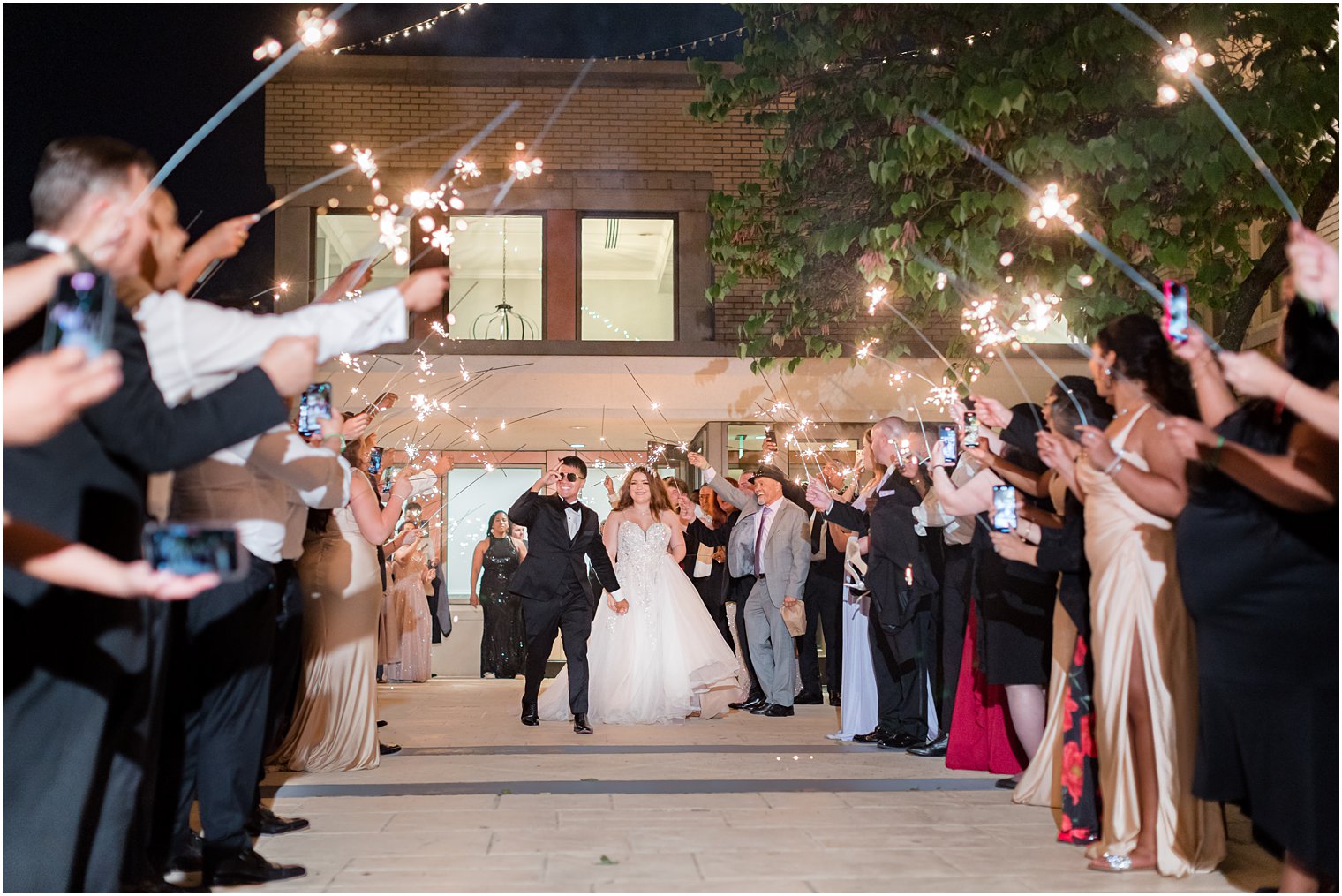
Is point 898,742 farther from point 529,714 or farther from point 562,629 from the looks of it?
point 529,714

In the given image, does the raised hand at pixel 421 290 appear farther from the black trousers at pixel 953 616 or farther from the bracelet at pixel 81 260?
the black trousers at pixel 953 616

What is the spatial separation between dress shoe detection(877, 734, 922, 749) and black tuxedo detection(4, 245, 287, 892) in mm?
5519

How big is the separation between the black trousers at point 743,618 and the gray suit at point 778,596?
0.14m

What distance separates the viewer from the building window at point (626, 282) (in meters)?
14.9

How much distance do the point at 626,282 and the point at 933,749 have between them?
360 inches

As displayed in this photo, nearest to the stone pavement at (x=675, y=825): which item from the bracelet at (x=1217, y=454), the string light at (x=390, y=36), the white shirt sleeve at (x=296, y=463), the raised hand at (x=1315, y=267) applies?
the white shirt sleeve at (x=296, y=463)

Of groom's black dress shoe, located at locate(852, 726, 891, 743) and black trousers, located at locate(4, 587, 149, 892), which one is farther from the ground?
black trousers, located at locate(4, 587, 149, 892)

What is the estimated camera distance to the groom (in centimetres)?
834

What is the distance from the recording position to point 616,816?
5055 millimetres

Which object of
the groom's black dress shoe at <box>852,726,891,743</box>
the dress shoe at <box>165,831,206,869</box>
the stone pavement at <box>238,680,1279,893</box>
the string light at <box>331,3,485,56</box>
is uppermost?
the string light at <box>331,3,485,56</box>

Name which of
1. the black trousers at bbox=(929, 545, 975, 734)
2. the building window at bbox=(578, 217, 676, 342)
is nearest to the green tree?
the black trousers at bbox=(929, 545, 975, 734)

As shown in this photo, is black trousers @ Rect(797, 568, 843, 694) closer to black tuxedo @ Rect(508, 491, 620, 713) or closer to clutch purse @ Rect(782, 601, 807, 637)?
clutch purse @ Rect(782, 601, 807, 637)

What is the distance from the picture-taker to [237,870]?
3965 mm

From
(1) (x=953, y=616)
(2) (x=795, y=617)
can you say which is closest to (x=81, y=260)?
(1) (x=953, y=616)
